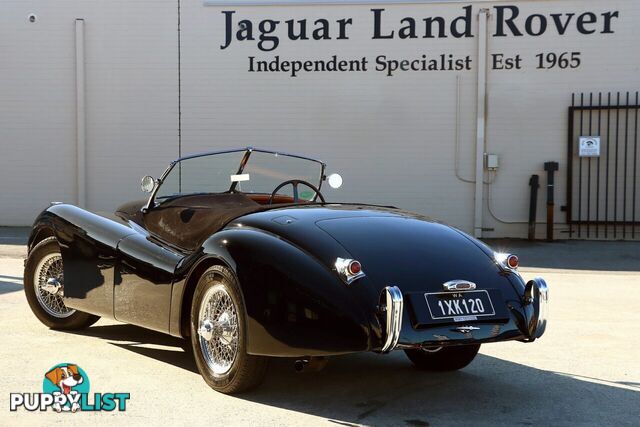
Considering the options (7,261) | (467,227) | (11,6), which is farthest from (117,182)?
(467,227)

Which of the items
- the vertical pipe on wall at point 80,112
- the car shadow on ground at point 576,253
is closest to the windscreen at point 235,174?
the car shadow on ground at point 576,253

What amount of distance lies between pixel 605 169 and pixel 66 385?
12561 millimetres

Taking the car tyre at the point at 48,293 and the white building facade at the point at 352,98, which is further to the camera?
the white building facade at the point at 352,98

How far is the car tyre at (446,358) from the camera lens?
5414mm

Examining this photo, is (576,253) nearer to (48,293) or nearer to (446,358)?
(446,358)

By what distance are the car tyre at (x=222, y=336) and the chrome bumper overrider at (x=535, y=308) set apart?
1401 millimetres

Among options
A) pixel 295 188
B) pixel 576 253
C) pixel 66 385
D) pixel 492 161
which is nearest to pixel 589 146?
pixel 492 161

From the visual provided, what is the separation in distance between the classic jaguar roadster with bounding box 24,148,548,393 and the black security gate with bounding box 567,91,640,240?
10.4 m

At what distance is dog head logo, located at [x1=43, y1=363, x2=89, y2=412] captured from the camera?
183 inches

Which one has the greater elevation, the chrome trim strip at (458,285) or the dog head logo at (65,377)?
the chrome trim strip at (458,285)

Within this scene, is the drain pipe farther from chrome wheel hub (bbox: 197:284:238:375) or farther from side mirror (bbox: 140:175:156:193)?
chrome wheel hub (bbox: 197:284:238:375)

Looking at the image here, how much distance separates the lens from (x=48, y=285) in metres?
6.50

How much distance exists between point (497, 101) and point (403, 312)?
12152mm

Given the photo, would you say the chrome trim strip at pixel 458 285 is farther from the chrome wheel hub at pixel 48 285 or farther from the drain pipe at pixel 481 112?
the drain pipe at pixel 481 112
